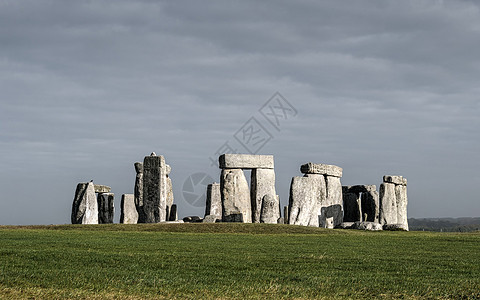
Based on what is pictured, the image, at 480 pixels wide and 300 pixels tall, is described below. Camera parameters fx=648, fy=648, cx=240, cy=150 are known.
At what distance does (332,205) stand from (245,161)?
5.20 metres

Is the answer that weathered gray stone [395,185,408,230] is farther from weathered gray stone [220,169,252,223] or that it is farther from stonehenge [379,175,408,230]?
weathered gray stone [220,169,252,223]

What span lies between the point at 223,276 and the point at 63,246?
612cm

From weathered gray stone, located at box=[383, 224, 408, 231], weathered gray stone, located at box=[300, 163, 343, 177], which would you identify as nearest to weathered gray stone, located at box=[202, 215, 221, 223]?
weathered gray stone, located at box=[300, 163, 343, 177]

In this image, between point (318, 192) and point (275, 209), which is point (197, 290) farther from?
point (318, 192)

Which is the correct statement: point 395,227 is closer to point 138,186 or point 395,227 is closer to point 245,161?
point 245,161

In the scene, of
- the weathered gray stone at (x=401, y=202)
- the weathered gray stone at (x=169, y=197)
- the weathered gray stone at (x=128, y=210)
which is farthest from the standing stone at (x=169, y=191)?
the weathered gray stone at (x=401, y=202)

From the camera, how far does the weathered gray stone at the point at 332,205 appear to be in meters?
30.8

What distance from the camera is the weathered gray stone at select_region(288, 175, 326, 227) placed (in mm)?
28688

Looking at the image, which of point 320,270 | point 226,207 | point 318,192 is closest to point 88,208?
point 226,207

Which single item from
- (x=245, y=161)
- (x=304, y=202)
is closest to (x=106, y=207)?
(x=245, y=161)

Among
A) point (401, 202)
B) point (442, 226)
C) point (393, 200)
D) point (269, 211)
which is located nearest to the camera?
point (269, 211)

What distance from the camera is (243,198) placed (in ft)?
97.6

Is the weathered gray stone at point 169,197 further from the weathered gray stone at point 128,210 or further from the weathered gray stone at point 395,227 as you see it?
the weathered gray stone at point 395,227

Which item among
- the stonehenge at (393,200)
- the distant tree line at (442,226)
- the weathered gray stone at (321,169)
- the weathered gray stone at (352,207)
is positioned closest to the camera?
the weathered gray stone at (321,169)
